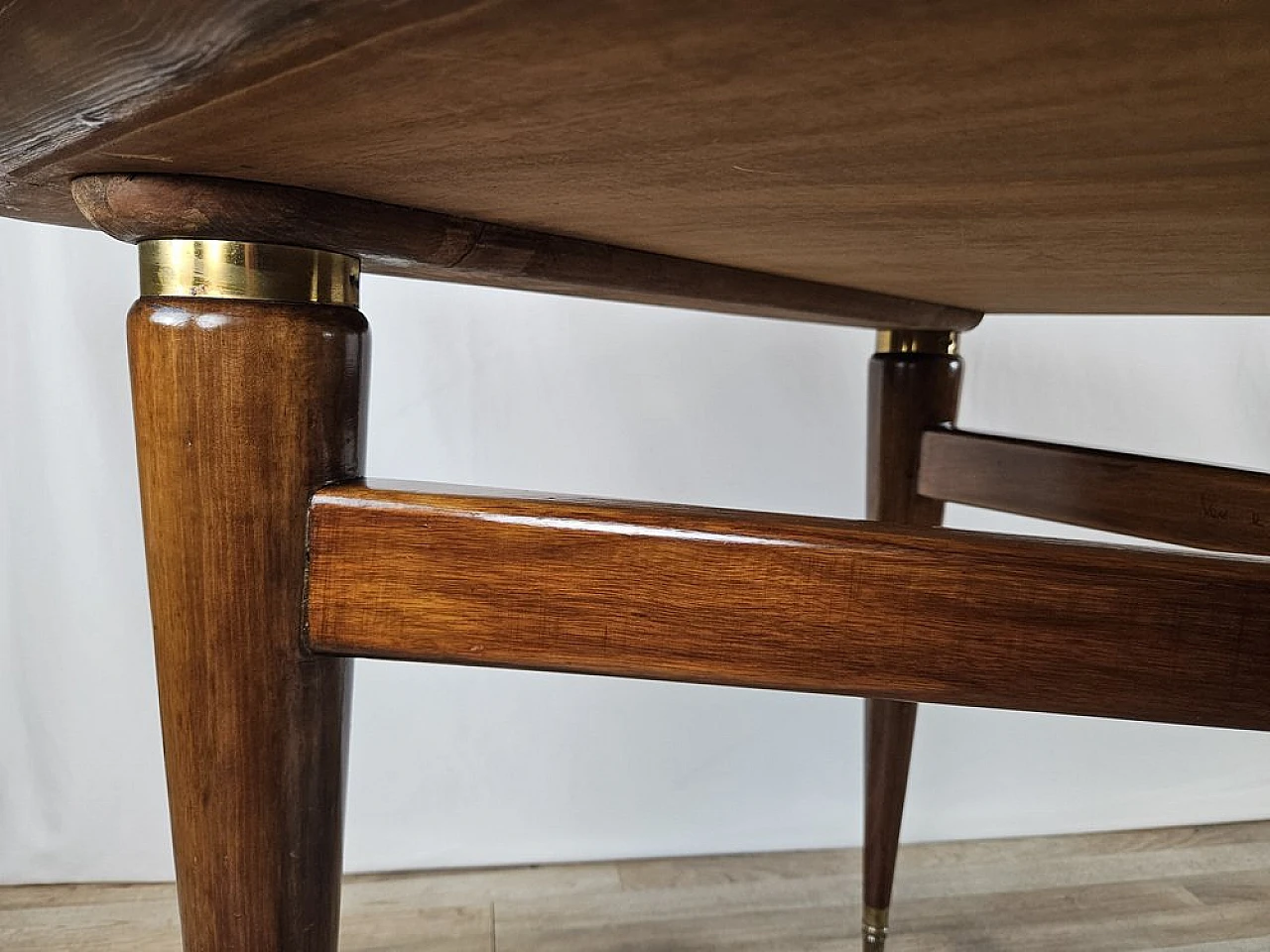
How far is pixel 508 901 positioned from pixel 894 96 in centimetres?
95

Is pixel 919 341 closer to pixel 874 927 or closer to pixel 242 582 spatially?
pixel 874 927

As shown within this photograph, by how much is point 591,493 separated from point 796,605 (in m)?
0.85

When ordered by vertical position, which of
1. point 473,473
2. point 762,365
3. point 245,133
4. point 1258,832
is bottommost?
point 1258,832

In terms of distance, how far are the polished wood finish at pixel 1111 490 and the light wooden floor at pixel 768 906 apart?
484 millimetres

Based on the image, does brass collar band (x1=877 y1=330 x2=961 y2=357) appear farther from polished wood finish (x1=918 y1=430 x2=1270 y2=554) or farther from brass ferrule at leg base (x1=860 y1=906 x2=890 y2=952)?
brass ferrule at leg base (x1=860 y1=906 x2=890 y2=952)

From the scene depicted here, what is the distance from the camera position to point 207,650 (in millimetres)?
268

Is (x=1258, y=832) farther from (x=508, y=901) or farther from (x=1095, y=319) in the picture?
(x=508, y=901)

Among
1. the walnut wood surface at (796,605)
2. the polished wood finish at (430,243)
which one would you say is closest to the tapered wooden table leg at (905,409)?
the polished wood finish at (430,243)

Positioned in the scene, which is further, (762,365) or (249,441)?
(762,365)

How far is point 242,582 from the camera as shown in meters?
0.26

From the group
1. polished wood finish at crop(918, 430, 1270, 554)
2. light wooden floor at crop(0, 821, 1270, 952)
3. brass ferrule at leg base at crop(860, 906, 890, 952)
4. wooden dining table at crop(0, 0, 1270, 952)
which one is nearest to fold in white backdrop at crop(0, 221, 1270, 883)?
light wooden floor at crop(0, 821, 1270, 952)

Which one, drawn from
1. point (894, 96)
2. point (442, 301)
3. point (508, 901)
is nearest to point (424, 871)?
point (508, 901)

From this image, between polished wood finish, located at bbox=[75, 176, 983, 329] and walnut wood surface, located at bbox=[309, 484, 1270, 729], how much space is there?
7 cm

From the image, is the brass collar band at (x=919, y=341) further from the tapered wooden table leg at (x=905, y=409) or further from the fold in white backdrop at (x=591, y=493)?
the fold in white backdrop at (x=591, y=493)
